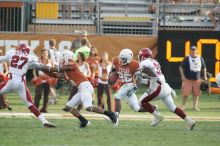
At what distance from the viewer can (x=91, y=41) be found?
87.8ft

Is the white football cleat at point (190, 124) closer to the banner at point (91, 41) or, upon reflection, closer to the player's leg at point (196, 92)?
the player's leg at point (196, 92)

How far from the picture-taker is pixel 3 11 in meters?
27.3

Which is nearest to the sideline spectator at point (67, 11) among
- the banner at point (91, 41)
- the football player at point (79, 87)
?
the banner at point (91, 41)

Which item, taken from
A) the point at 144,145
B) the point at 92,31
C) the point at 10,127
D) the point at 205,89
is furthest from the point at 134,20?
the point at 144,145

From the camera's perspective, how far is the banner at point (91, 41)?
2645 cm

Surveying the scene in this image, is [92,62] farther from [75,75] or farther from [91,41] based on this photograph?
[91,41]

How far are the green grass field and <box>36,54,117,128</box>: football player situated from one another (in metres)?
0.26

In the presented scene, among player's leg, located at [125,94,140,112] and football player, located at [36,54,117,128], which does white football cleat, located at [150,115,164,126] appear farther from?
football player, located at [36,54,117,128]

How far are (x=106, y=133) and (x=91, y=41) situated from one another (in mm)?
11555

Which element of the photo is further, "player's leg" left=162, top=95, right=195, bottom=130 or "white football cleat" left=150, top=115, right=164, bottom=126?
"white football cleat" left=150, top=115, right=164, bottom=126

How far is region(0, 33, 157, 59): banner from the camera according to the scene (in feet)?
86.8

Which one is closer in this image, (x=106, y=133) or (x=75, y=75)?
(x=106, y=133)

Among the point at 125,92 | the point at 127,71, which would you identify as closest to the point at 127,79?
the point at 127,71

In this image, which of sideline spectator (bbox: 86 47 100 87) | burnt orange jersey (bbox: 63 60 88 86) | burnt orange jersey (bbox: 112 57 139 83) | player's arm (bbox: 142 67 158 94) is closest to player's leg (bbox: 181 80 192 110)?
sideline spectator (bbox: 86 47 100 87)
